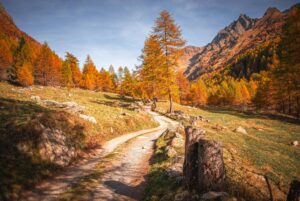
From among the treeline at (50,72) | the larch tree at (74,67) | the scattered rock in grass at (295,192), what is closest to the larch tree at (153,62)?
the scattered rock in grass at (295,192)

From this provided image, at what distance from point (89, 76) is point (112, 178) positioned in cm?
7223

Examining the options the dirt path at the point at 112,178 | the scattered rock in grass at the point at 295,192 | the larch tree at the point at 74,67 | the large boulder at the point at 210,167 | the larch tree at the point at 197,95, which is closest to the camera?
the scattered rock in grass at the point at 295,192

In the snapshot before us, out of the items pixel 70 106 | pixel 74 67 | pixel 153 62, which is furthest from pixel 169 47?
pixel 74 67

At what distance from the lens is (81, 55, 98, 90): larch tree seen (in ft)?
242

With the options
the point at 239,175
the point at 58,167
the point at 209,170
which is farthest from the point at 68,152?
the point at 239,175

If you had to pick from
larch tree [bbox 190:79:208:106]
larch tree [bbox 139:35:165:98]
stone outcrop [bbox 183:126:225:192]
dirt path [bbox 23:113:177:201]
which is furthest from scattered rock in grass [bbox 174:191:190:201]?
larch tree [bbox 190:79:208:106]

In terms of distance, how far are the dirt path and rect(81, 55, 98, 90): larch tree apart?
216 ft

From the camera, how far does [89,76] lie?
7475 cm

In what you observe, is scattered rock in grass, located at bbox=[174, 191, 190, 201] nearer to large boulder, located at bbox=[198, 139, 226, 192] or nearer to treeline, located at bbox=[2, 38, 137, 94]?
large boulder, located at bbox=[198, 139, 226, 192]

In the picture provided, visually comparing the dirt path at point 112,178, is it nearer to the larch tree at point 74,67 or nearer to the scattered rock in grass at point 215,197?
the scattered rock in grass at point 215,197

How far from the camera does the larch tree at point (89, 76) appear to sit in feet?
242

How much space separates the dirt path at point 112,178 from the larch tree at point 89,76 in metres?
66.0

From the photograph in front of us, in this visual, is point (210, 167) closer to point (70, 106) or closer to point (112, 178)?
point (112, 178)

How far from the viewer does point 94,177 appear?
9.18 m
